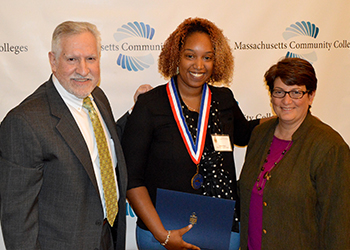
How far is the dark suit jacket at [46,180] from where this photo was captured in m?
1.63

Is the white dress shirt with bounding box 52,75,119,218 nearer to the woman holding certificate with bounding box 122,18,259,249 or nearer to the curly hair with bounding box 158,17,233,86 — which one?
the woman holding certificate with bounding box 122,18,259,249

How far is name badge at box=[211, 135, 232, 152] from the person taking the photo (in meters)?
2.17

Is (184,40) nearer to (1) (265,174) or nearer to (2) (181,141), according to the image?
(2) (181,141)

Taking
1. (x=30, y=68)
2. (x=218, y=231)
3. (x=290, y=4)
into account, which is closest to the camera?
(x=218, y=231)

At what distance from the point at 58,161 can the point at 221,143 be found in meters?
1.04

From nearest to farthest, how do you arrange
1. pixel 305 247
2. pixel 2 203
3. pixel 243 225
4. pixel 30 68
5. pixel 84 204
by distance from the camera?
pixel 2 203 → pixel 84 204 → pixel 305 247 → pixel 243 225 → pixel 30 68

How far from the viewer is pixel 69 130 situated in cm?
178

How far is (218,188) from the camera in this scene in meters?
2.15

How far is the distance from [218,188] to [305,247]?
62 centimetres

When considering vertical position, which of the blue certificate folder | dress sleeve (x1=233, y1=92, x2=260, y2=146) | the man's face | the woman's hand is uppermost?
the man's face

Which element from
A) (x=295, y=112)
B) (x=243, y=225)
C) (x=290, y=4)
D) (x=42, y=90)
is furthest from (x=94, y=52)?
(x=290, y=4)

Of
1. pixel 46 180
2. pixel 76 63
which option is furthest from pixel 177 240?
pixel 76 63

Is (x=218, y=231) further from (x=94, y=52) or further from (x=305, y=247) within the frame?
(x=94, y=52)

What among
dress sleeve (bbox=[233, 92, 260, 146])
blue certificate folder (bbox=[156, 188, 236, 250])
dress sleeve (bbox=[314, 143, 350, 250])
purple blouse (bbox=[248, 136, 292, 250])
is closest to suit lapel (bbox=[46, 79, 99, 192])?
blue certificate folder (bbox=[156, 188, 236, 250])
